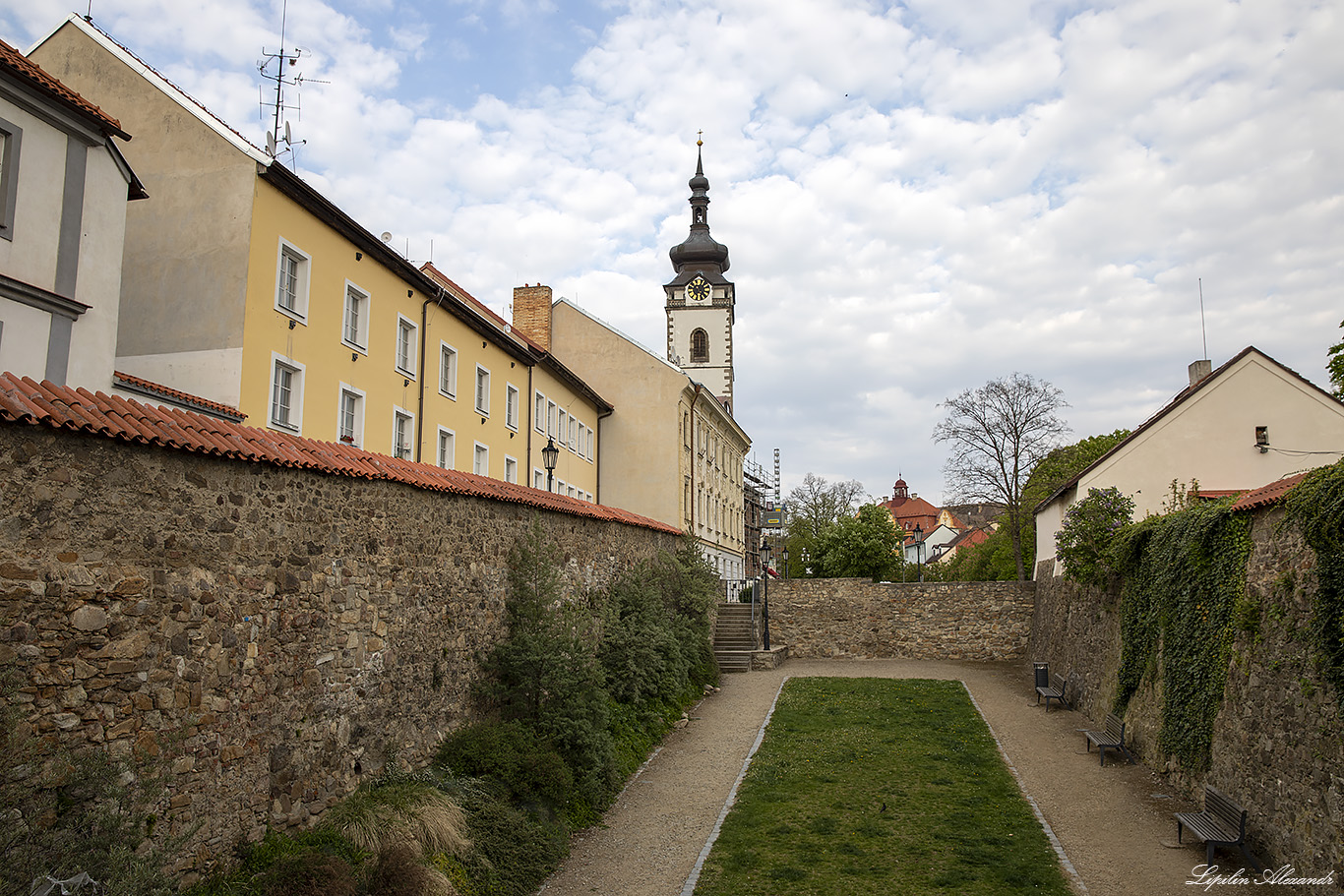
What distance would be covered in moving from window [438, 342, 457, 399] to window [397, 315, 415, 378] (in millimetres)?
1409

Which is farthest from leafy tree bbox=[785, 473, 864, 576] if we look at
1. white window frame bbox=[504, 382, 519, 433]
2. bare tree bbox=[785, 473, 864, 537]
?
white window frame bbox=[504, 382, 519, 433]

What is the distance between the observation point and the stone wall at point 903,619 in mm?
30125

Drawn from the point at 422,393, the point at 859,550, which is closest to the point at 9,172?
the point at 422,393

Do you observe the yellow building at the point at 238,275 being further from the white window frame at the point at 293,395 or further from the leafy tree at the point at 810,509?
the leafy tree at the point at 810,509

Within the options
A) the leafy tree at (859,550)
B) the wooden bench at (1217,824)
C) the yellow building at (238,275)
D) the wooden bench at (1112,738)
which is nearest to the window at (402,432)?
the yellow building at (238,275)

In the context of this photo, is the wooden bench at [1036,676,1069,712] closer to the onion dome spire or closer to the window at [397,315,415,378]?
the window at [397,315,415,378]

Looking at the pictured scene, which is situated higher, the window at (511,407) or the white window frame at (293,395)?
the window at (511,407)

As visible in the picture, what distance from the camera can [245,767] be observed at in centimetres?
744

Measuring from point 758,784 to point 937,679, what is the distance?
12929mm

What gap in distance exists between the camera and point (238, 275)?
49.7 feet

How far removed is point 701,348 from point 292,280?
36867 mm

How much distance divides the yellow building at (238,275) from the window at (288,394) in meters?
0.04

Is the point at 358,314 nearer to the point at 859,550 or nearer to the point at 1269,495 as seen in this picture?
the point at 1269,495

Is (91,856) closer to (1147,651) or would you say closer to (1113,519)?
(1147,651)
